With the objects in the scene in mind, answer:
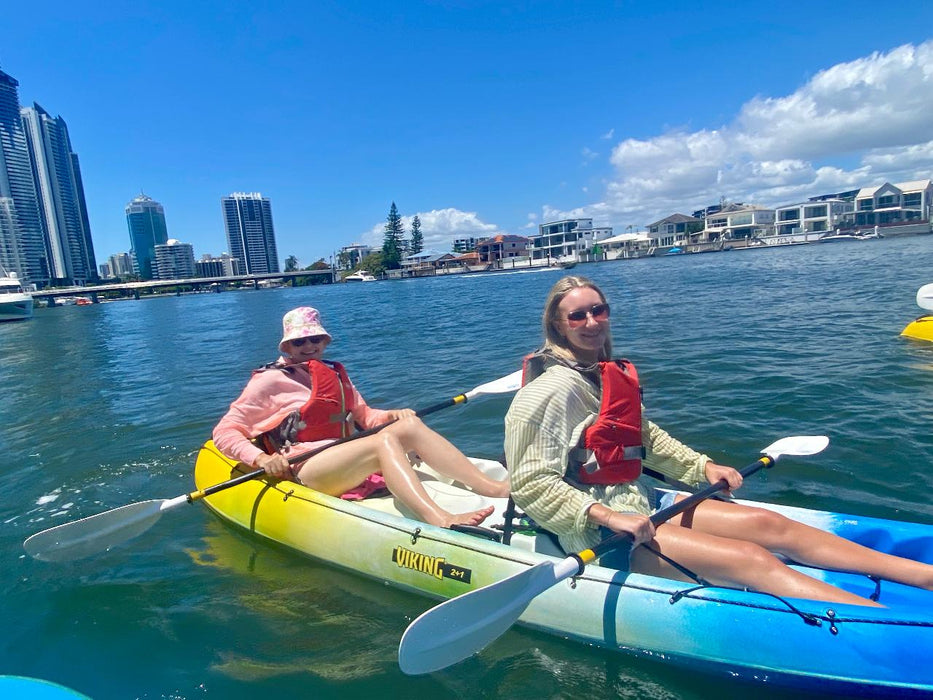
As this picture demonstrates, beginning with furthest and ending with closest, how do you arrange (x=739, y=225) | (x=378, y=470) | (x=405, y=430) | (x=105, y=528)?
(x=739, y=225) → (x=105, y=528) → (x=378, y=470) → (x=405, y=430)

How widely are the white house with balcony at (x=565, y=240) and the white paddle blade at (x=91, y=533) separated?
95535 mm

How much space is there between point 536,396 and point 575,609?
4.15 feet

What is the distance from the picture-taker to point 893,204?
9081 centimetres

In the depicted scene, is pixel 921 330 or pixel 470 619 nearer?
pixel 470 619

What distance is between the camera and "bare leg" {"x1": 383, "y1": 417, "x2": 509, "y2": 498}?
14.8ft

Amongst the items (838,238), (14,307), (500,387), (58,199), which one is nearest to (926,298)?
(500,387)

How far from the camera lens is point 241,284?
138m

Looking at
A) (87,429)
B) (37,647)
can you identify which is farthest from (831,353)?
(87,429)

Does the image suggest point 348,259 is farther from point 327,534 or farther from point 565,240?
point 327,534

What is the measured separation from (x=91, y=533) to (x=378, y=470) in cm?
238

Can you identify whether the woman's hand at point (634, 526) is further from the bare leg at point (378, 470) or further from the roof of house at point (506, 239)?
the roof of house at point (506, 239)

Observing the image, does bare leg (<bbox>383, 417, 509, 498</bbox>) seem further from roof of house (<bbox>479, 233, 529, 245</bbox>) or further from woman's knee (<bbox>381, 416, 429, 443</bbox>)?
roof of house (<bbox>479, 233, 529, 245</bbox>)

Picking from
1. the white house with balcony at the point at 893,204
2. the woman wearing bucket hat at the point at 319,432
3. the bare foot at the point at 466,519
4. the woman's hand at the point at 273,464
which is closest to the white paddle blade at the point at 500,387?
the woman wearing bucket hat at the point at 319,432

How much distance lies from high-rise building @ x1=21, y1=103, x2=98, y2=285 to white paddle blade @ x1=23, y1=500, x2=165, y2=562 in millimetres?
159720
